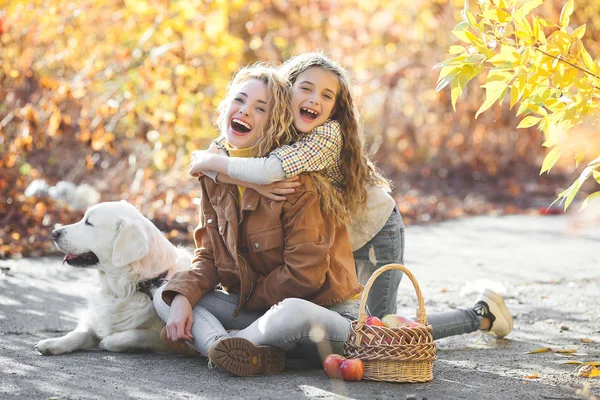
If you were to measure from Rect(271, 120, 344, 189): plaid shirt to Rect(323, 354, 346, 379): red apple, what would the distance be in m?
→ 0.84

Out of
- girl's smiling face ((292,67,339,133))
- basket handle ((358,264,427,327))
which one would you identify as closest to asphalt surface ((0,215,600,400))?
basket handle ((358,264,427,327))

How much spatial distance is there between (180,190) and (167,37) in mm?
1724

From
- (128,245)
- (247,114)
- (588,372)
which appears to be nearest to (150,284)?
(128,245)

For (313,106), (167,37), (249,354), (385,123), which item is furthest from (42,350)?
(385,123)

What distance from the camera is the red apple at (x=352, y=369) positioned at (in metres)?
3.39

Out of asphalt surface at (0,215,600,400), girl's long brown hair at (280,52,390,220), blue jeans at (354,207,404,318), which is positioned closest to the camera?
asphalt surface at (0,215,600,400)

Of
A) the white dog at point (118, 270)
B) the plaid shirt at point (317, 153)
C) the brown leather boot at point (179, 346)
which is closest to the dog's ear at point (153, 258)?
the white dog at point (118, 270)

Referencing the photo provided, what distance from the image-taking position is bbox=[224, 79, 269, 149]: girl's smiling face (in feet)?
12.9

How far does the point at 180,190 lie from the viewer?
9.37 m

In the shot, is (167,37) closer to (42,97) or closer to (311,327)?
(42,97)

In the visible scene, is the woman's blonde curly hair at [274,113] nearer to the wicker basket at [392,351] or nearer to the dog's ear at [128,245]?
the dog's ear at [128,245]

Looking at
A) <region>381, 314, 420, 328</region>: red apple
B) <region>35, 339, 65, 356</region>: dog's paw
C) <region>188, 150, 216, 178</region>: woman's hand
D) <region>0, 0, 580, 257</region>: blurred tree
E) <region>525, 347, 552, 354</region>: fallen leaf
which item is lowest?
Answer: <region>35, 339, 65, 356</region>: dog's paw

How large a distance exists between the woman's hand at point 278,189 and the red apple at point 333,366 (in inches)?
29.9

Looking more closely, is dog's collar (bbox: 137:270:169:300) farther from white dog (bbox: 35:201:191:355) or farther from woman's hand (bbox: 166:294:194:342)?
woman's hand (bbox: 166:294:194:342)
